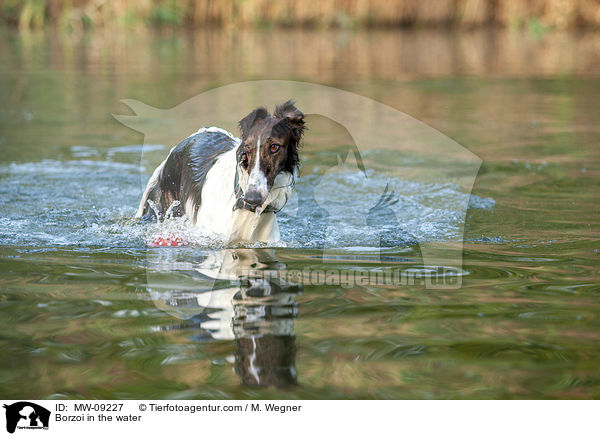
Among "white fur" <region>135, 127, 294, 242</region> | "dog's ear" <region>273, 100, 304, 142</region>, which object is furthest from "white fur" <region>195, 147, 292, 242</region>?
"dog's ear" <region>273, 100, 304, 142</region>

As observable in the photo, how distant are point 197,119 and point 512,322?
25.8ft

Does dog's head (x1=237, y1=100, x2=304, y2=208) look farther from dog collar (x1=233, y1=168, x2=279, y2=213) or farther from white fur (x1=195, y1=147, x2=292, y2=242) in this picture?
white fur (x1=195, y1=147, x2=292, y2=242)

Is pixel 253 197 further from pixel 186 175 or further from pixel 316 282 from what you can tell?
pixel 186 175

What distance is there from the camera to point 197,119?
11328 mm

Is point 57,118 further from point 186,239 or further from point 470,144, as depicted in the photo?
point 186,239

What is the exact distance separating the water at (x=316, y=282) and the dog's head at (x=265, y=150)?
1.64 ft

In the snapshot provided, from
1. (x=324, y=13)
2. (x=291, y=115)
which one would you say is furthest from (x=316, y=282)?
(x=324, y=13)

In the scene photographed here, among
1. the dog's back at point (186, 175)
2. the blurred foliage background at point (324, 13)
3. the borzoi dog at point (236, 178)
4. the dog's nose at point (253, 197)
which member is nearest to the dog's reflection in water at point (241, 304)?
the borzoi dog at point (236, 178)

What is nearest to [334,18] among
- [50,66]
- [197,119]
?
[50,66]
